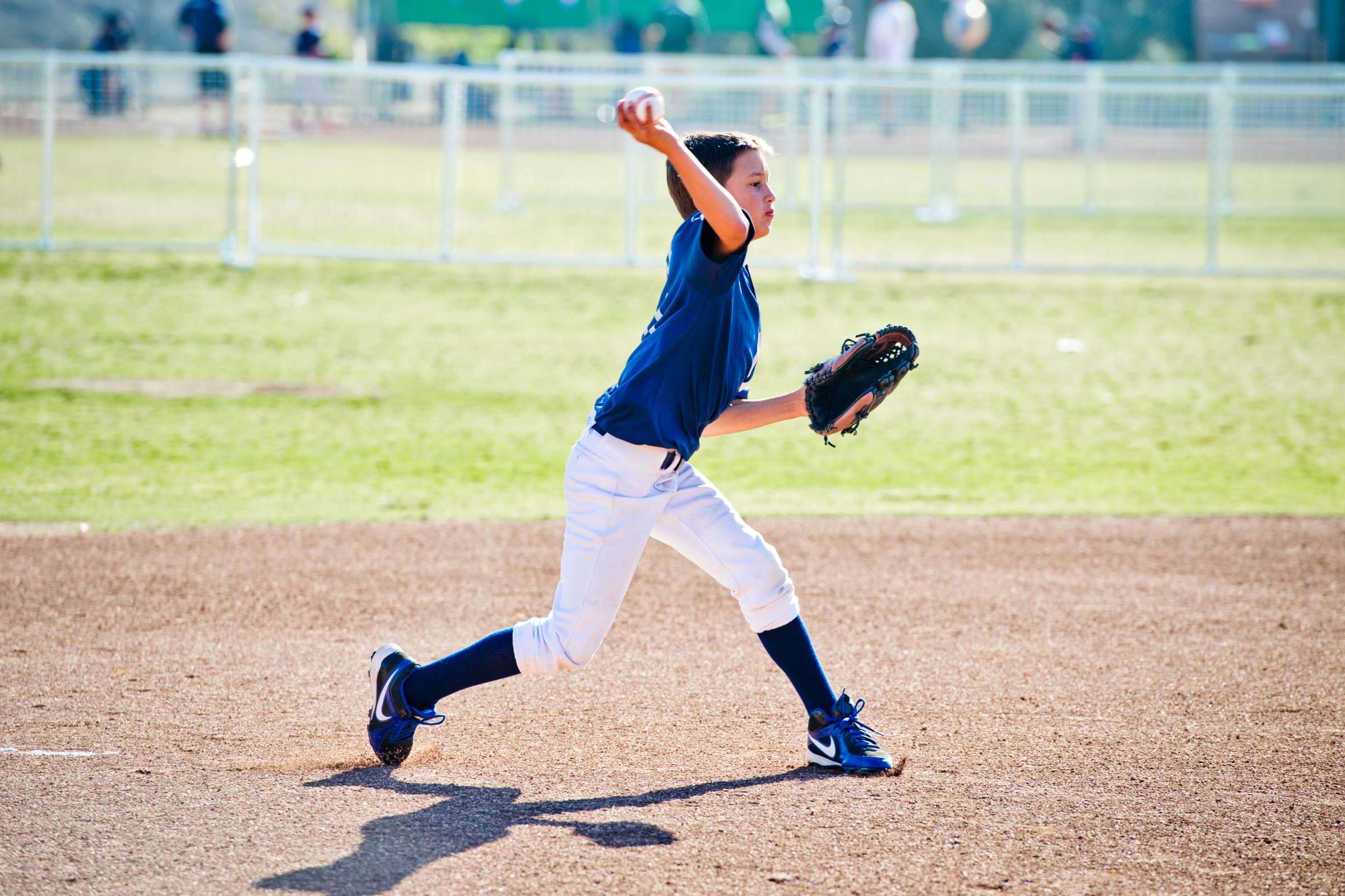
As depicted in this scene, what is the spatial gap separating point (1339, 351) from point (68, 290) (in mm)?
11358

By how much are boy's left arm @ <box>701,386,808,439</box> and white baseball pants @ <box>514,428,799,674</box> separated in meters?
0.20

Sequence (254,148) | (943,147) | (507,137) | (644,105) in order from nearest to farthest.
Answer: (644,105) → (254,148) → (507,137) → (943,147)

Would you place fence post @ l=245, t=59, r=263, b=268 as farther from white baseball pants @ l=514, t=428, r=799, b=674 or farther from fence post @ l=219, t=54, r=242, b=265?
white baseball pants @ l=514, t=428, r=799, b=674

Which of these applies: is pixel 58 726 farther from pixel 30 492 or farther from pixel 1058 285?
pixel 1058 285

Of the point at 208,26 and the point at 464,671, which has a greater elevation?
the point at 208,26

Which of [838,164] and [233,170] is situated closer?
[233,170]

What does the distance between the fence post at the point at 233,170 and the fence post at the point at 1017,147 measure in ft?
25.3

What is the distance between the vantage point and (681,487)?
400cm

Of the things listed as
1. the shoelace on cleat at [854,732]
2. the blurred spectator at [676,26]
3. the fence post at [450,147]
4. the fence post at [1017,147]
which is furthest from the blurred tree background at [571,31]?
the shoelace on cleat at [854,732]

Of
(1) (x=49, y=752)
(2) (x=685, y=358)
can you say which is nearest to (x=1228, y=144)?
(2) (x=685, y=358)

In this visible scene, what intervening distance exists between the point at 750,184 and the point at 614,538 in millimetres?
1085

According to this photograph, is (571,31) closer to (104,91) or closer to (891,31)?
(891,31)

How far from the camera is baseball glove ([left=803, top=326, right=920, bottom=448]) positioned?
3916 millimetres

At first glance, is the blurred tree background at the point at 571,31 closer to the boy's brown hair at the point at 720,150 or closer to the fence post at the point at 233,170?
the fence post at the point at 233,170
